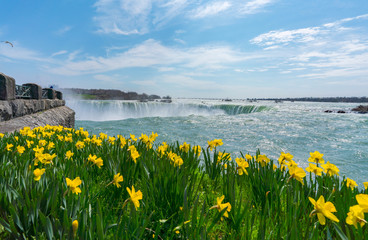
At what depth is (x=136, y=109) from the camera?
28.9 m

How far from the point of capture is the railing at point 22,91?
341 inches

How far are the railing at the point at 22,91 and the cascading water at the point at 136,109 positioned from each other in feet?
55.8

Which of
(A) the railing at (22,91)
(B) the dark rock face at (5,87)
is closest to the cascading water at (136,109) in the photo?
(A) the railing at (22,91)

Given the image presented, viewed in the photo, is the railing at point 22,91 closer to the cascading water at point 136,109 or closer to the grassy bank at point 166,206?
the grassy bank at point 166,206

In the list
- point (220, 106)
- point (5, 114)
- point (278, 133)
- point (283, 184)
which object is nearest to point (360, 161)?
point (278, 133)

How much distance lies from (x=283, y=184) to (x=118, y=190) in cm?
156

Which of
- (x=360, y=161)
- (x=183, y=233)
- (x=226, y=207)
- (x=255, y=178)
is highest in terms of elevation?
(x=226, y=207)

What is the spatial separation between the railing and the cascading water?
17.0 m

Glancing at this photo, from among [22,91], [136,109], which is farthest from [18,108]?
[136,109]

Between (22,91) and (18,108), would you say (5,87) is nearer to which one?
(18,108)

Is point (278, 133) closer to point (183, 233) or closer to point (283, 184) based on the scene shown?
point (283, 184)

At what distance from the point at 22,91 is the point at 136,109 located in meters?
19.6

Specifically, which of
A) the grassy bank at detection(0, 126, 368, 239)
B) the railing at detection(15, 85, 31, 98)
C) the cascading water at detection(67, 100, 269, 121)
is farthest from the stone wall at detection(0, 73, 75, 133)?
the cascading water at detection(67, 100, 269, 121)

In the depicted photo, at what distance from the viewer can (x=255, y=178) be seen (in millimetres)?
2146
